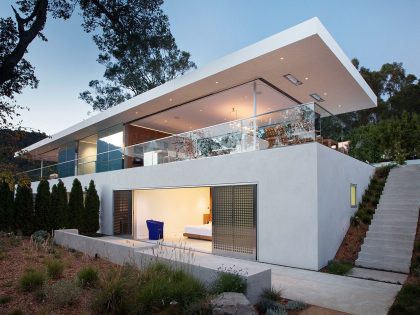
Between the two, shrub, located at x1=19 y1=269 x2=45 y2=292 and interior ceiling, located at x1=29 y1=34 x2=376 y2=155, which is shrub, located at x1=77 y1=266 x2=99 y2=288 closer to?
shrub, located at x1=19 y1=269 x2=45 y2=292

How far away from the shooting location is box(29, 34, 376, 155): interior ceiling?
A: 9.71 meters

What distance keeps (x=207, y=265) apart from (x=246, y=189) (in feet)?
13.4

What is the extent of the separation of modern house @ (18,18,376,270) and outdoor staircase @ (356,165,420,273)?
818 millimetres

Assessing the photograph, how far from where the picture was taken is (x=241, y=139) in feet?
33.8

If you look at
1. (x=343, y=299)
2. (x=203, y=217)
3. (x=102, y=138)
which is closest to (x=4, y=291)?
(x=343, y=299)

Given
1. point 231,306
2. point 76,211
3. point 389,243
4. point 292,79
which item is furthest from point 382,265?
point 76,211

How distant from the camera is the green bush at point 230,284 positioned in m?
5.09

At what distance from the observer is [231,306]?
169 inches

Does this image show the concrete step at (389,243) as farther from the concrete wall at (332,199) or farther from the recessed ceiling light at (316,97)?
the recessed ceiling light at (316,97)

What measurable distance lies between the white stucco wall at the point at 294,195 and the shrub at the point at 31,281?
18.2 feet

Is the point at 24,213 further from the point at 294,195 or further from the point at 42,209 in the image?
the point at 294,195

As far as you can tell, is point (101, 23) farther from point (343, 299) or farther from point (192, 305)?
point (343, 299)

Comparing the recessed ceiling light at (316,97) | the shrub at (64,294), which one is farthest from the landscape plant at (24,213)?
the recessed ceiling light at (316,97)

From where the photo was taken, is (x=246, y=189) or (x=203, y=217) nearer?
(x=246, y=189)
